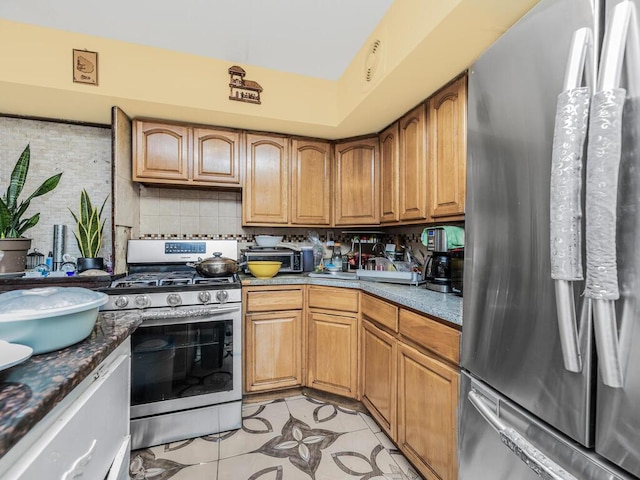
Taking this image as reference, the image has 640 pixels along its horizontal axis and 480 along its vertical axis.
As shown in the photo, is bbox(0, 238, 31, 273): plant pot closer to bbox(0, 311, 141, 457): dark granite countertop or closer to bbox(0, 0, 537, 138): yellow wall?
bbox(0, 0, 537, 138): yellow wall

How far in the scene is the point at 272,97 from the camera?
2.15 metres

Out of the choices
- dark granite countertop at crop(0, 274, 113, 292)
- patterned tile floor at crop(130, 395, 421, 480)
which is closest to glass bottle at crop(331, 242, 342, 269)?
patterned tile floor at crop(130, 395, 421, 480)

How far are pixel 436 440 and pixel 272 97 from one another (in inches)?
89.5

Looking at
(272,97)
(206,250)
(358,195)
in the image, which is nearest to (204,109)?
(272,97)

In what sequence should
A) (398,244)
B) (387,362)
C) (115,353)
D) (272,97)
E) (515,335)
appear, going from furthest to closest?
(398,244), (272,97), (387,362), (115,353), (515,335)

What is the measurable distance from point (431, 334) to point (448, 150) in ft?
3.32

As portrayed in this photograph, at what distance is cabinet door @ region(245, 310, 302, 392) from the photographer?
205 cm

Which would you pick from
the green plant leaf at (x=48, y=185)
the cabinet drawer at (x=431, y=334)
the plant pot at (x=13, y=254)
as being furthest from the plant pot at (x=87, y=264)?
the cabinet drawer at (x=431, y=334)

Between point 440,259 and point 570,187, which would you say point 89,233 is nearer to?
point 440,259

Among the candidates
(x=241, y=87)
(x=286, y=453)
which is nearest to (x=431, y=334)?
(x=286, y=453)

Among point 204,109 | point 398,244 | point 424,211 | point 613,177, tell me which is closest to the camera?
point 613,177

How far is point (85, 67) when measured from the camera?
1754mm

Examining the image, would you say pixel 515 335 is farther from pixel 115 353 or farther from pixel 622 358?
pixel 115 353

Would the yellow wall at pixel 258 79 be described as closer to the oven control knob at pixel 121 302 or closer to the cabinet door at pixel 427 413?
the oven control knob at pixel 121 302
